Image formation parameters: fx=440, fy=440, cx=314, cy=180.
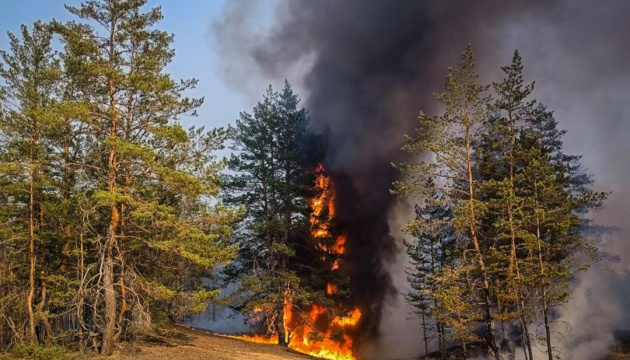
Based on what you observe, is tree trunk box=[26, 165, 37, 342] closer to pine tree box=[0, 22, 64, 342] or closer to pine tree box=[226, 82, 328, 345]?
pine tree box=[0, 22, 64, 342]

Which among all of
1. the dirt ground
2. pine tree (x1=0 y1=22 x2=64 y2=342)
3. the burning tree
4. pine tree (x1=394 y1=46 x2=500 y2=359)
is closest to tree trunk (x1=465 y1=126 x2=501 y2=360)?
pine tree (x1=394 y1=46 x2=500 y2=359)

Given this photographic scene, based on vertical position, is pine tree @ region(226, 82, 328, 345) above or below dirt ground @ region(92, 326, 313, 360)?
above

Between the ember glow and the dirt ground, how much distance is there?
3.29 metres

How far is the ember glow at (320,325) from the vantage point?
25.0m

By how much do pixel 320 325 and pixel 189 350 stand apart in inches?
573

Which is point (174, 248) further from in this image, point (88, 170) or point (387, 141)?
point (387, 141)

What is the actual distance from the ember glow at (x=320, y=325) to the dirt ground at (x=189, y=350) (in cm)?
329

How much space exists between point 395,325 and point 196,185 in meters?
25.7

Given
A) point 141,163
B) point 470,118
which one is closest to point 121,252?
point 141,163

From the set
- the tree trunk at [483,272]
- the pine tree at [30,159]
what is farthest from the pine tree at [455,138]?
the pine tree at [30,159]

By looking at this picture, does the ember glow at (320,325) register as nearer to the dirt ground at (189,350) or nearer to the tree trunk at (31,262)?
the dirt ground at (189,350)

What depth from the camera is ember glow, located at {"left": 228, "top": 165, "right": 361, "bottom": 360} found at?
2505cm

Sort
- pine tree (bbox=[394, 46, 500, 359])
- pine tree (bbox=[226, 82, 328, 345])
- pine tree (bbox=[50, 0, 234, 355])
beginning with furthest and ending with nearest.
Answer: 1. pine tree (bbox=[226, 82, 328, 345])
2. pine tree (bbox=[394, 46, 500, 359])
3. pine tree (bbox=[50, 0, 234, 355])

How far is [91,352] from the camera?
47.5 ft
